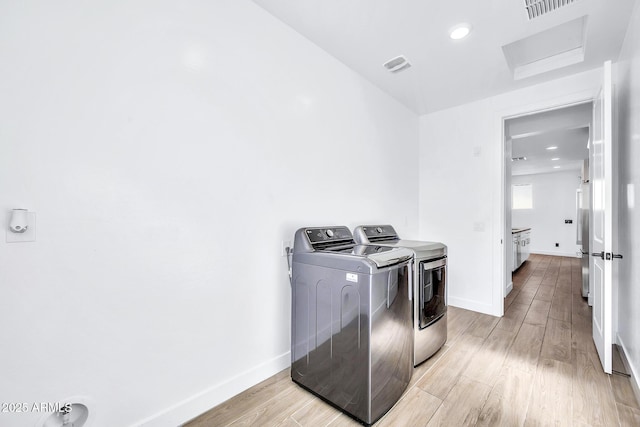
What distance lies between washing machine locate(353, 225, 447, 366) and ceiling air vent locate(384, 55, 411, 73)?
5.20 feet

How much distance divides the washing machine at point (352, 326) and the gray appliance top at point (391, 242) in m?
0.33

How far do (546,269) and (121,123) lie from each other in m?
7.40

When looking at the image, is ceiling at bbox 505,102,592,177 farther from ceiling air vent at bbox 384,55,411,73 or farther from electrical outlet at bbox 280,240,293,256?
electrical outlet at bbox 280,240,293,256

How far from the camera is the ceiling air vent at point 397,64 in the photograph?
2383 millimetres

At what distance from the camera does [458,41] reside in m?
2.12

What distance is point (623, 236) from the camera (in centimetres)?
208

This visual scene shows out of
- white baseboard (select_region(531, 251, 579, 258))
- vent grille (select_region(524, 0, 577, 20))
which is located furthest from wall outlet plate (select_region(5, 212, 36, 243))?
white baseboard (select_region(531, 251, 579, 258))

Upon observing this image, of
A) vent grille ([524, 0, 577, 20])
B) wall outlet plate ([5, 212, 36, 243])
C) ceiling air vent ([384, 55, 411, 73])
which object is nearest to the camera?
wall outlet plate ([5, 212, 36, 243])

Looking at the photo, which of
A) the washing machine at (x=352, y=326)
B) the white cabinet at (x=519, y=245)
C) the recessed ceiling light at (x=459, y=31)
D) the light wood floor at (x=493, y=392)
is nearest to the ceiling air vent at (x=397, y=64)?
the recessed ceiling light at (x=459, y=31)

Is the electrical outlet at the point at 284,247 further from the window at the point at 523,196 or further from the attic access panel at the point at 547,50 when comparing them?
the window at the point at 523,196

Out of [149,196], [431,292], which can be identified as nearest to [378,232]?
[431,292]

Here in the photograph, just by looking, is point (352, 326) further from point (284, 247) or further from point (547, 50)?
point (547, 50)

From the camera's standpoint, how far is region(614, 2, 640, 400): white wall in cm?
168

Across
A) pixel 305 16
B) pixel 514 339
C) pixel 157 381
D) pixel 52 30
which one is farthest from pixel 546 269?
pixel 52 30
